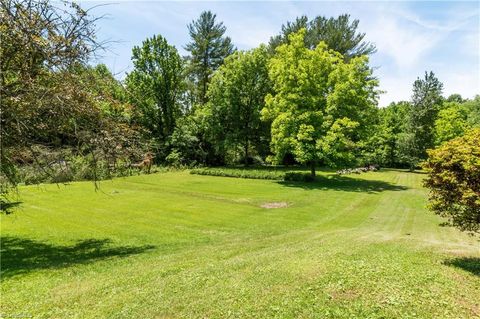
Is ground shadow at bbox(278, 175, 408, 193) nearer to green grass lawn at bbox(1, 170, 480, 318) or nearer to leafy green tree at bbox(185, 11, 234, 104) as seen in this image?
green grass lawn at bbox(1, 170, 480, 318)

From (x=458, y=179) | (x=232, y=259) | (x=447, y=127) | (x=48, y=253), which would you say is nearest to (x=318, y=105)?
(x=458, y=179)

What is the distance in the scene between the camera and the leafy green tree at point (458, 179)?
25.6 feet

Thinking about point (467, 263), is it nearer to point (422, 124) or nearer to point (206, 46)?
point (422, 124)

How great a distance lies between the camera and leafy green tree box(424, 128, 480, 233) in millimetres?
7789

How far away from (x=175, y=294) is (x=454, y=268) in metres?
6.54

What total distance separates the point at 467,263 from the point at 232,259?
597 centimetres

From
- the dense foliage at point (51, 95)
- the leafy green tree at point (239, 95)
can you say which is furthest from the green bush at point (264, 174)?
the dense foliage at point (51, 95)

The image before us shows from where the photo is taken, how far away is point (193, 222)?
15453 mm

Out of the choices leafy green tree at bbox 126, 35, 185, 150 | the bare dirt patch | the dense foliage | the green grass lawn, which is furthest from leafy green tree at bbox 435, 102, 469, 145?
the dense foliage

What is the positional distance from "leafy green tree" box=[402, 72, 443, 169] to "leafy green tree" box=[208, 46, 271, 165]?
1858 centimetres

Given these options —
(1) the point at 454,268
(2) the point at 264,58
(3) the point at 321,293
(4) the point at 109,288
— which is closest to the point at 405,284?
(3) the point at 321,293

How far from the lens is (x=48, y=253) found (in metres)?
10.9

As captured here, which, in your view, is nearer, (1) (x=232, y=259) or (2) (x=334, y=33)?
(1) (x=232, y=259)

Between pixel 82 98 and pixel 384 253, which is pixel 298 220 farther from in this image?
pixel 82 98
